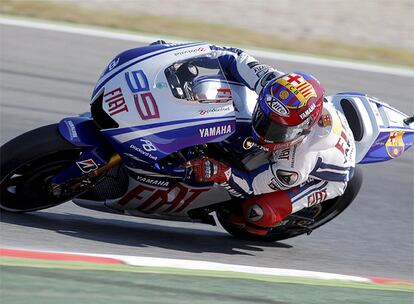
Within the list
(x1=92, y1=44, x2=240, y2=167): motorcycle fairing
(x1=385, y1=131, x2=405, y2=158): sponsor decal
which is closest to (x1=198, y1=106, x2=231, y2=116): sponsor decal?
(x1=92, y1=44, x2=240, y2=167): motorcycle fairing

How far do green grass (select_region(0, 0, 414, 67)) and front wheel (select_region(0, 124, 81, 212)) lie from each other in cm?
617

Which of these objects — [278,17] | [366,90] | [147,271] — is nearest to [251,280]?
[147,271]

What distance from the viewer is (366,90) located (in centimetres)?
1069

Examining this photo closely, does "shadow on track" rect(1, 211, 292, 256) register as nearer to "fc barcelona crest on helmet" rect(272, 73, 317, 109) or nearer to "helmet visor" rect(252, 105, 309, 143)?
"helmet visor" rect(252, 105, 309, 143)

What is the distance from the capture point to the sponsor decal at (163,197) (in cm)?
580

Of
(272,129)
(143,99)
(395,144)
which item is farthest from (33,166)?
(395,144)

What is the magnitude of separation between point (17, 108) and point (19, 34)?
2392 mm

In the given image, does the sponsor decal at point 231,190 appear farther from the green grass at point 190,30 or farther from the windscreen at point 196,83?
the green grass at point 190,30

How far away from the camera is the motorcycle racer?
17.7 feet

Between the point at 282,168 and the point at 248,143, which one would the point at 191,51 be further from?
the point at 282,168

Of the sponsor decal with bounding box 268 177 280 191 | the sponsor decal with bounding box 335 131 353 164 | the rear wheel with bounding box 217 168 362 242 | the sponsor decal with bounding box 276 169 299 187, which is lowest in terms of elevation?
the rear wheel with bounding box 217 168 362 242

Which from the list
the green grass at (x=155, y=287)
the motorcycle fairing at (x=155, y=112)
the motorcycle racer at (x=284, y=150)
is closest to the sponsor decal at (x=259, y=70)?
the motorcycle racer at (x=284, y=150)

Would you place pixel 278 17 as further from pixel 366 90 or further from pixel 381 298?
pixel 381 298

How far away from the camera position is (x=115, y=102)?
17.7ft
